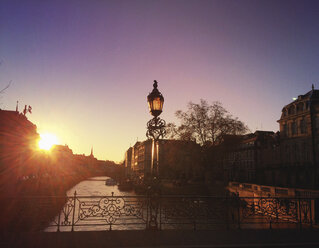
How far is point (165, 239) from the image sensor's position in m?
7.91

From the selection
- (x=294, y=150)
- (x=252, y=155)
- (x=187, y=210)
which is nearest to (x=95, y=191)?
(x=252, y=155)

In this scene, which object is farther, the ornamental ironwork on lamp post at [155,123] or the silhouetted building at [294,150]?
the silhouetted building at [294,150]

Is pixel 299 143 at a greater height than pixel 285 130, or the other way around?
pixel 285 130

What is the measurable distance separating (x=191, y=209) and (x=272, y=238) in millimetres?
3457

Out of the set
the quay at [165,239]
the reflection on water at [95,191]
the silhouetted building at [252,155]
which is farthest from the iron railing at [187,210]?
the reflection on water at [95,191]

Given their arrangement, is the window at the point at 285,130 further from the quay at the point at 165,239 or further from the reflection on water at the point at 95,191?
the reflection on water at the point at 95,191

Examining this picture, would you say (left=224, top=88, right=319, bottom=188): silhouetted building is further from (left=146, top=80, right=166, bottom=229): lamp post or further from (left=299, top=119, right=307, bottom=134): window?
(left=146, top=80, right=166, bottom=229): lamp post

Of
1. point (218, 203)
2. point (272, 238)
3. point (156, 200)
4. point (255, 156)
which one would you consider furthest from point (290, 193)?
point (255, 156)

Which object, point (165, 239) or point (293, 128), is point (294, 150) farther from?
point (165, 239)

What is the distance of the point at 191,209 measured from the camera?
1054 centimetres

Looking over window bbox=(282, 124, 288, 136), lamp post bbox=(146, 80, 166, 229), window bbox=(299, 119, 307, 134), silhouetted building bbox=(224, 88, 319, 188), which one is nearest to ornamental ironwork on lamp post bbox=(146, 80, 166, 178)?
lamp post bbox=(146, 80, 166, 229)

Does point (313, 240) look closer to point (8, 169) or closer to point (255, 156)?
point (8, 169)

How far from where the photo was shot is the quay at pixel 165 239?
24.1 ft

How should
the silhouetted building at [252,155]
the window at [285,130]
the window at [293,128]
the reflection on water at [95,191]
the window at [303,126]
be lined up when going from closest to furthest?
the window at [303,126]
the window at [293,128]
the window at [285,130]
the silhouetted building at [252,155]
the reflection on water at [95,191]
